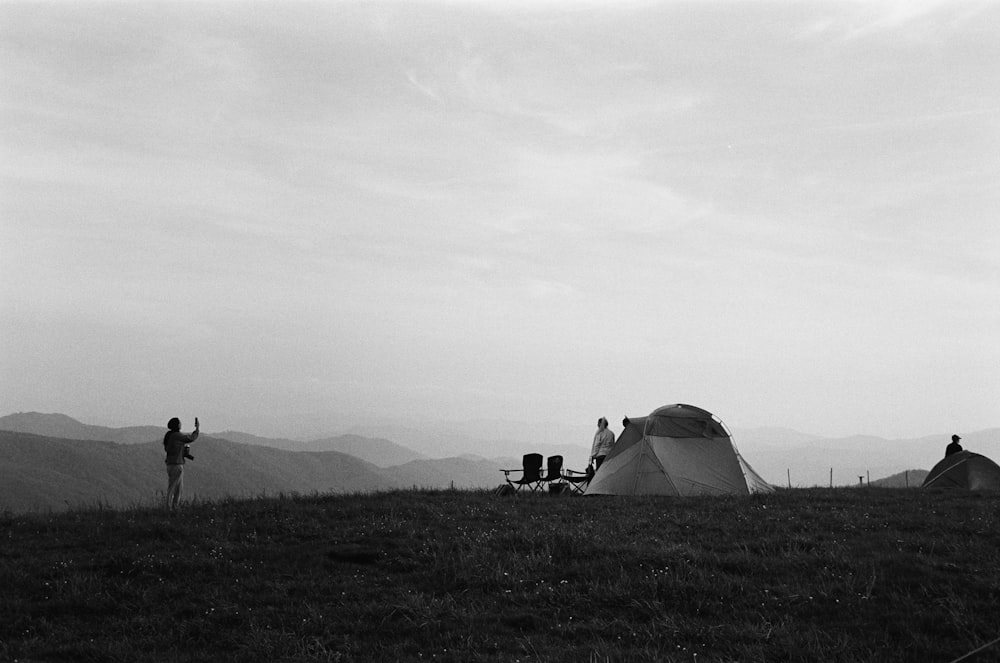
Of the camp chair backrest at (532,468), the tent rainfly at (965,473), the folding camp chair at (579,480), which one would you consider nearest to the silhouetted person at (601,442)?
the folding camp chair at (579,480)

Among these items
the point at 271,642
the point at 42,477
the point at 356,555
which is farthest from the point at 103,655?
the point at 42,477

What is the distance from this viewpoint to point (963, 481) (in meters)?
27.4

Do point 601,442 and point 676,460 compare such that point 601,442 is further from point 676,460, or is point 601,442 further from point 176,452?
point 176,452

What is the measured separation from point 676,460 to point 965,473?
38.5 ft

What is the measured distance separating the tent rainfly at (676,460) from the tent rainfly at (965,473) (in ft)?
26.3

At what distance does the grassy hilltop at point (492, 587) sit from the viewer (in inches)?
341

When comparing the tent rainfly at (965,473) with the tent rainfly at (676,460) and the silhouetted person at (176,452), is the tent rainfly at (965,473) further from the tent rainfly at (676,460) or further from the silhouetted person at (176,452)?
the silhouetted person at (176,452)

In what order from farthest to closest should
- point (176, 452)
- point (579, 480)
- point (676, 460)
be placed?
point (579, 480)
point (676, 460)
point (176, 452)

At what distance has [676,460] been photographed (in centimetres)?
2286

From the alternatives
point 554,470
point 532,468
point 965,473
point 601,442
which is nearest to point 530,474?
point 532,468

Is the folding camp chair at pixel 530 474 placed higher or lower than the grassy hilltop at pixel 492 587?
higher

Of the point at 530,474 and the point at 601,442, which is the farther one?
the point at 601,442

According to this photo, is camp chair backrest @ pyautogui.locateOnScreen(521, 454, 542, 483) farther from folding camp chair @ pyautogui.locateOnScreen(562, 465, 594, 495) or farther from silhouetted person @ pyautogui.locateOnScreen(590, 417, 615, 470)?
silhouetted person @ pyautogui.locateOnScreen(590, 417, 615, 470)

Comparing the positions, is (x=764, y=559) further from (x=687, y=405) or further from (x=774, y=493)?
(x=687, y=405)
